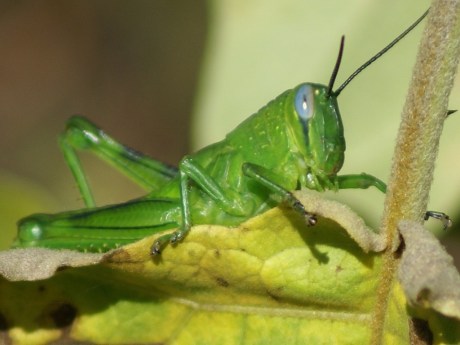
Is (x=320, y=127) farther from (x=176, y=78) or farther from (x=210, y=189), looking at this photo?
(x=176, y=78)

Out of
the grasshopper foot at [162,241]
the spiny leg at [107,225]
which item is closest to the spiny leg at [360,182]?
the spiny leg at [107,225]

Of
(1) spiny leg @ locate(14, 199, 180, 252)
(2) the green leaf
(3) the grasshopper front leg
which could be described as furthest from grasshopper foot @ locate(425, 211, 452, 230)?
(1) spiny leg @ locate(14, 199, 180, 252)

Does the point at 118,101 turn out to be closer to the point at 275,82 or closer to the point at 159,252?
the point at 275,82

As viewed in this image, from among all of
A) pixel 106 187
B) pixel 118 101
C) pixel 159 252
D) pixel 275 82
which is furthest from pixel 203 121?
pixel 118 101

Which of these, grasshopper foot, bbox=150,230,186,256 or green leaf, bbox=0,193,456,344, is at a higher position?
grasshopper foot, bbox=150,230,186,256

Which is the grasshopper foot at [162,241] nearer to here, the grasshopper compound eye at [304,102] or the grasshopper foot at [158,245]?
the grasshopper foot at [158,245]

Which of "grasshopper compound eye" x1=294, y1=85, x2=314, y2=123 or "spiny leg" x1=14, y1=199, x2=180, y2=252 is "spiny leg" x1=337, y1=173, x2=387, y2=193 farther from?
"spiny leg" x1=14, y1=199, x2=180, y2=252
